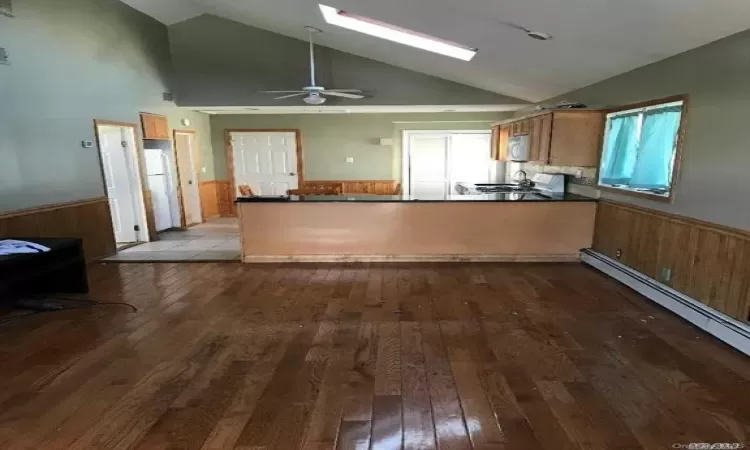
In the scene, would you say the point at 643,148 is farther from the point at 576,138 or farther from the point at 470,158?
the point at 470,158

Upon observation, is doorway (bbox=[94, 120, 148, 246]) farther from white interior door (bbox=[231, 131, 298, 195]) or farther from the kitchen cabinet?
the kitchen cabinet

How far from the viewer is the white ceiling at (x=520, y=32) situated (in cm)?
262

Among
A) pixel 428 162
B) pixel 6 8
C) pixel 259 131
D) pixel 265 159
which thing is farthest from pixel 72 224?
pixel 428 162

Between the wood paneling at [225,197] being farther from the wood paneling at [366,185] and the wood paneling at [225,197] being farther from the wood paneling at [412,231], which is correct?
the wood paneling at [412,231]

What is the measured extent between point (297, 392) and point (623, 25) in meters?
3.25

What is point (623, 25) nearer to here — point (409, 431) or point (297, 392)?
point (409, 431)

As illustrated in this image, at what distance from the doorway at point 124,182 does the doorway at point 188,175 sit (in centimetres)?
108

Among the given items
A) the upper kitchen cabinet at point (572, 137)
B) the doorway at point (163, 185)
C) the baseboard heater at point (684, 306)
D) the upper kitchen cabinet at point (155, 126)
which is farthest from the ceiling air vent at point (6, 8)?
the baseboard heater at point (684, 306)

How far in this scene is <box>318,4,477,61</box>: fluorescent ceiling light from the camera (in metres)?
4.62

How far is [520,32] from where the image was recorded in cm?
346

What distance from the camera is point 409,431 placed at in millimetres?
1989

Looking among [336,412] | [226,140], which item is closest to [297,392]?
[336,412]

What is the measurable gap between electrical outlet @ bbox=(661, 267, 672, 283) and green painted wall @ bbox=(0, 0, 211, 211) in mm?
6217

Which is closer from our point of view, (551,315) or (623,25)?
(623,25)
